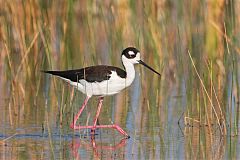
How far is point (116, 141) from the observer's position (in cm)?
838

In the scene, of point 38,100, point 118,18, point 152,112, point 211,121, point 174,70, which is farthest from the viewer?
point 118,18

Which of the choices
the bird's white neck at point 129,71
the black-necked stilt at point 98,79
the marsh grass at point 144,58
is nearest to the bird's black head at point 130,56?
the bird's white neck at point 129,71

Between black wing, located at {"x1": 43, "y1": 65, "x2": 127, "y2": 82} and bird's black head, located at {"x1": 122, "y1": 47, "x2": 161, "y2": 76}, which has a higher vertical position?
bird's black head, located at {"x1": 122, "y1": 47, "x2": 161, "y2": 76}

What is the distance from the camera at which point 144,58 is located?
39.7ft

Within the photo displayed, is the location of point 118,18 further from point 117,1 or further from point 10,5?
point 10,5

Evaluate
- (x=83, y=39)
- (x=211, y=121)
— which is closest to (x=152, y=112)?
(x=211, y=121)

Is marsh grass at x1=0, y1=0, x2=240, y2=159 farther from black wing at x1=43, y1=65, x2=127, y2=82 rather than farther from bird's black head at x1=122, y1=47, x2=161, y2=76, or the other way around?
bird's black head at x1=122, y1=47, x2=161, y2=76

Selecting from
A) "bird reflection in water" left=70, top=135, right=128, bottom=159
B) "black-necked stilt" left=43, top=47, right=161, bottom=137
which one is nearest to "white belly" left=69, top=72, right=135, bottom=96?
"black-necked stilt" left=43, top=47, right=161, bottom=137

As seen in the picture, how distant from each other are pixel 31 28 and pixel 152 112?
3.08m

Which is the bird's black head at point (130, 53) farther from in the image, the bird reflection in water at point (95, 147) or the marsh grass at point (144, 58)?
the bird reflection in water at point (95, 147)

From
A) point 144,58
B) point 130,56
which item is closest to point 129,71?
point 130,56

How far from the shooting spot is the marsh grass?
9.00 meters

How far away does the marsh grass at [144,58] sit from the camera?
9.00m

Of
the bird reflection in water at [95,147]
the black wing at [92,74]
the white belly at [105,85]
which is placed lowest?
the bird reflection in water at [95,147]
